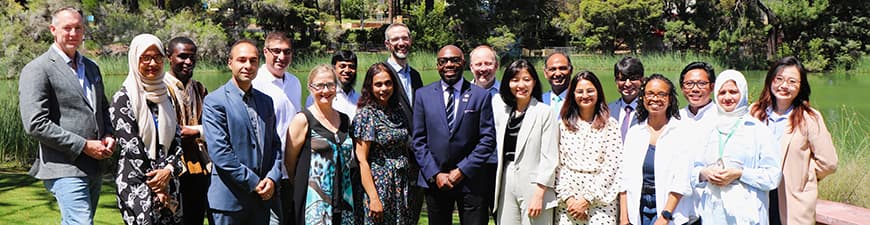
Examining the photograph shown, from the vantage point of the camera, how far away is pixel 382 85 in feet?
12.3

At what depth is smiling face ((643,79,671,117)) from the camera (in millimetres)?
3629

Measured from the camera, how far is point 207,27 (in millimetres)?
22828

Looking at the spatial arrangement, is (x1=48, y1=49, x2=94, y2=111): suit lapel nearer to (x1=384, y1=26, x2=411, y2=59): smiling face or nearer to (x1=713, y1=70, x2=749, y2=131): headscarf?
(x1=384, y1=26, x2=411, y2=59): smiling face

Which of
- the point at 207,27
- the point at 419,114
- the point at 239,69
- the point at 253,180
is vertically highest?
the point at 207,27

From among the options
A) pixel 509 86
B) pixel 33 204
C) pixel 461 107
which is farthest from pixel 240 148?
pixel 33 204

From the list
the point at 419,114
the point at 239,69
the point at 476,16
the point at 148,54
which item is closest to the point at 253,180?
the point at 239,69

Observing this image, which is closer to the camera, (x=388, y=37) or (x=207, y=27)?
(x=388, y=37)

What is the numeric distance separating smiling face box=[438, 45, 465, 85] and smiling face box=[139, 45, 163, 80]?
1567mm

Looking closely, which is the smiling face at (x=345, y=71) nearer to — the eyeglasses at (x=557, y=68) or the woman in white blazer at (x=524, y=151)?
the woman in white blazer at (x=524, y=151)

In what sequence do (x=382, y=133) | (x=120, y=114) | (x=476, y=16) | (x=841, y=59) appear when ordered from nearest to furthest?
(x=120, y=114)
(x=382, y=133)
(x=841, y=59)
(x=476, y=16)

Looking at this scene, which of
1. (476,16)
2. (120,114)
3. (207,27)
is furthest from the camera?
(476,16)

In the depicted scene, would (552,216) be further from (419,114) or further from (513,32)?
(513,32)

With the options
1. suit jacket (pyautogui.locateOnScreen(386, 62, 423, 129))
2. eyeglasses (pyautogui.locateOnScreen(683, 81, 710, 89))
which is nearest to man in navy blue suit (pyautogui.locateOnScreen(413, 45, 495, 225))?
suit jacket (pyautogui.locateOnScreen(386, 62, 423, 129))

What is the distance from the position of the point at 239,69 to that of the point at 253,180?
1.77 ft
